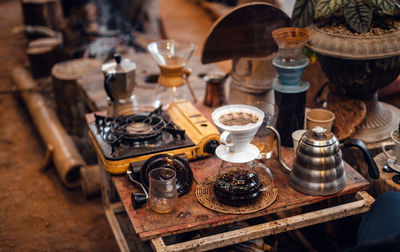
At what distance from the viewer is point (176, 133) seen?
206 centimetres

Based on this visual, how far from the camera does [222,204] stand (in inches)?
67.3

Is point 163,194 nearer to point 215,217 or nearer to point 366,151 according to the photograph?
point 215,217

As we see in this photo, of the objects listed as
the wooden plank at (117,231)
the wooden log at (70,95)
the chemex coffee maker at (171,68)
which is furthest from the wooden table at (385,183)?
the wooden log at (70,95)

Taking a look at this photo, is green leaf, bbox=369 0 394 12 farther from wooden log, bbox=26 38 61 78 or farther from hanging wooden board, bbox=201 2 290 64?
wooden log, bbox=26 38 61 78

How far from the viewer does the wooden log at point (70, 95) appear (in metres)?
3.70

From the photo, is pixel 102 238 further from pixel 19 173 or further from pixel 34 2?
pixel 34 2

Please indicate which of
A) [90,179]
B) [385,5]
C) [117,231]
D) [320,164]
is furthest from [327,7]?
[90,179]

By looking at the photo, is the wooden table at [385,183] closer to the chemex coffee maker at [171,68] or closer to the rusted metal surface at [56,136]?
the chemex coffee maker at [171,68]

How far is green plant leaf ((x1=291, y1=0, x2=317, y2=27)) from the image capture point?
2324 millimetres

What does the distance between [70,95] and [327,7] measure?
2397mm

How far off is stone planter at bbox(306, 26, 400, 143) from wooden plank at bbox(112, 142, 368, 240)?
52 centimetres

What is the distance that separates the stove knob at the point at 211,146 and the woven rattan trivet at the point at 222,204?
194 mm

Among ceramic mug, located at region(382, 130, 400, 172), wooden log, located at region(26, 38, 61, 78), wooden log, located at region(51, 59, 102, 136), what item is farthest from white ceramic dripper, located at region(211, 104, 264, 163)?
wooden log, located at region(26, 38, 61, 78)

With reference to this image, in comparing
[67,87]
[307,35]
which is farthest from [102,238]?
[307,35]
